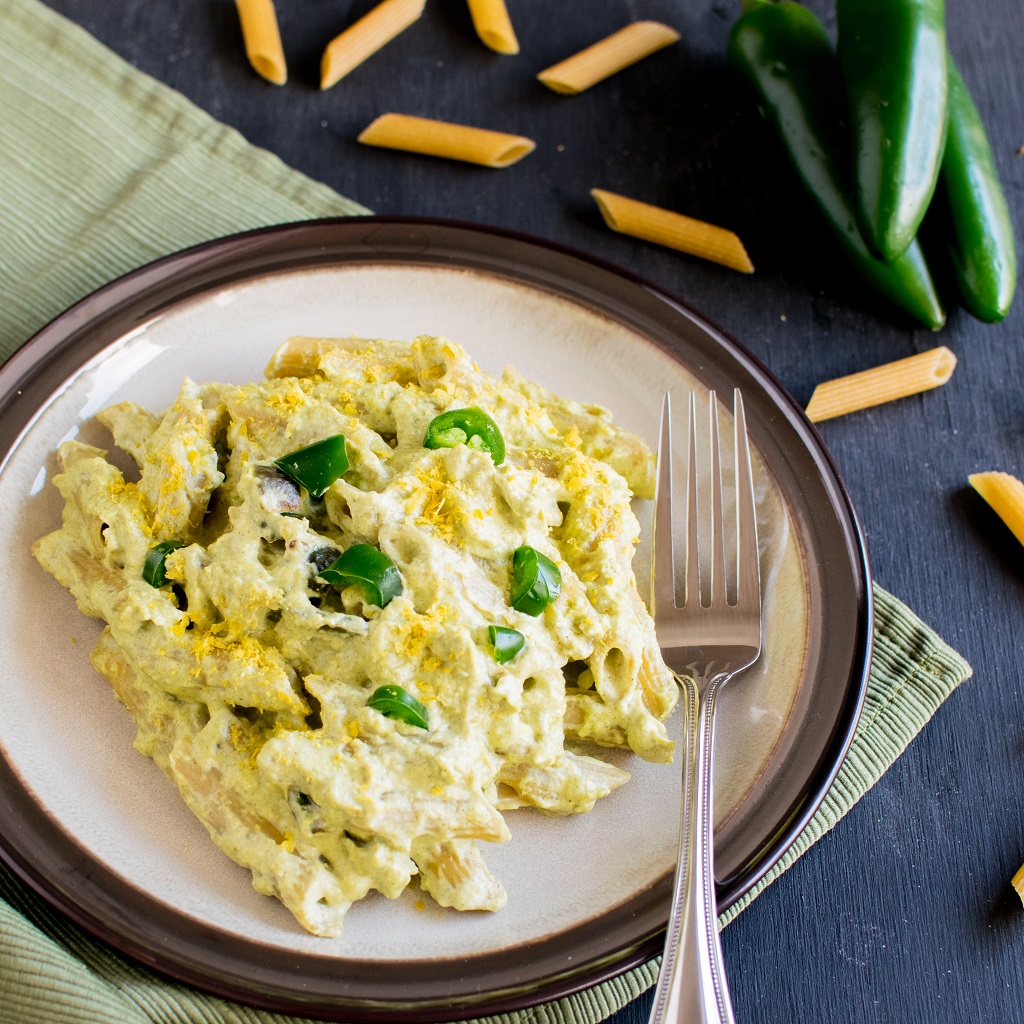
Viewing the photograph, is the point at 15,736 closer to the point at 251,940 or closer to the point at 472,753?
the point at 251,940

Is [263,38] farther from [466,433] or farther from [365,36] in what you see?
[466,433]

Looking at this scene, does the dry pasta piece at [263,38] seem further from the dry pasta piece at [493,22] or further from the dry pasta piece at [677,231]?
the dry pasta piece at [677,231]

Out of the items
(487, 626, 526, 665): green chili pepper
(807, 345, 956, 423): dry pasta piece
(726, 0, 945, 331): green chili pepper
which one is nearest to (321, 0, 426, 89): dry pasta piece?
(726, 0, 945, 331): green chili pepper

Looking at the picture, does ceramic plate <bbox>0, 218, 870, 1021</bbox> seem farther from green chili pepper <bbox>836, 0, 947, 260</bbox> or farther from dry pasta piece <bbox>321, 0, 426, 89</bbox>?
dry pasta piece <bbox>321, 0, 426, 89</bbox>

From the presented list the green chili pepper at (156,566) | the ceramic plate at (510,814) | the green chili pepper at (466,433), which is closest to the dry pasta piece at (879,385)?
the ceramic plate at (510,814)

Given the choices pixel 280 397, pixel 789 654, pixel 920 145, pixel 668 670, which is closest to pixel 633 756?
pixel 668 670

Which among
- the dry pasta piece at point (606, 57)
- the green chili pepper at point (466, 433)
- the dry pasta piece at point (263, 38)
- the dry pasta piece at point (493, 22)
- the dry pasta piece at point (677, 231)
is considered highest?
the dry pasta piece at point (263, 38)
